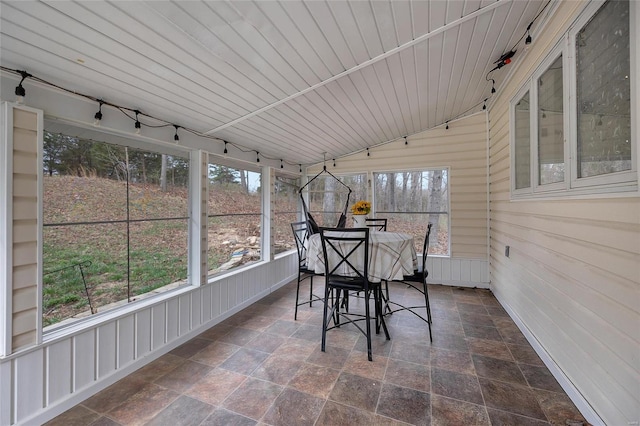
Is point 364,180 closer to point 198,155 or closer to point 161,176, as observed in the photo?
point 198,155

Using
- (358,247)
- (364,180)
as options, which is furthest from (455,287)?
(358,247)

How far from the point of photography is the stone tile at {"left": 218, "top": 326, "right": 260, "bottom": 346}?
8.78 ft

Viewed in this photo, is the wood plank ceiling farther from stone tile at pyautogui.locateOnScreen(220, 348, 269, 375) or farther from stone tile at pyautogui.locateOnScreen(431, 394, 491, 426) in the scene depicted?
stone tile at pyautogui.locateOnScreen(431, 394, 491, 426)

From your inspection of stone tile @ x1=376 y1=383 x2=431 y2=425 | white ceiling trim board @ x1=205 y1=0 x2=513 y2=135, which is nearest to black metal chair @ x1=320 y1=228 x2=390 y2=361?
stone tile @ x1=376 y1=383 x2=431 y2=425

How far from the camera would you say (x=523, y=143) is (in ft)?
9.39

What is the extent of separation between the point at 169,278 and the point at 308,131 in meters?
2.42

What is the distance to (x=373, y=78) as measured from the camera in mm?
2518

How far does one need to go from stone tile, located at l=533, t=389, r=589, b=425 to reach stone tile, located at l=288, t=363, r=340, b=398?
1418mm

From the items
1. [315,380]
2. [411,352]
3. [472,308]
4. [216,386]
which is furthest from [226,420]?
[472,308]

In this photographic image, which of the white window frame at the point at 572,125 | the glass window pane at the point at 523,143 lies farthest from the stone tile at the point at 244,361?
the glass window pane at the point at 523,143

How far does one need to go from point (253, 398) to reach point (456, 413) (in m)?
1.38

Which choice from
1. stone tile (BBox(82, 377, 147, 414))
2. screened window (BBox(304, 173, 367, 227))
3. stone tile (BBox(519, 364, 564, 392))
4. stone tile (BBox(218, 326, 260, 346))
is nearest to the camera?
stone tile (BBox(82, 377, 147, 414))

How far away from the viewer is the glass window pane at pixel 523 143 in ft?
8.87

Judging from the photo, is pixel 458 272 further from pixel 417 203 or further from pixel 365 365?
pixel 365 365
